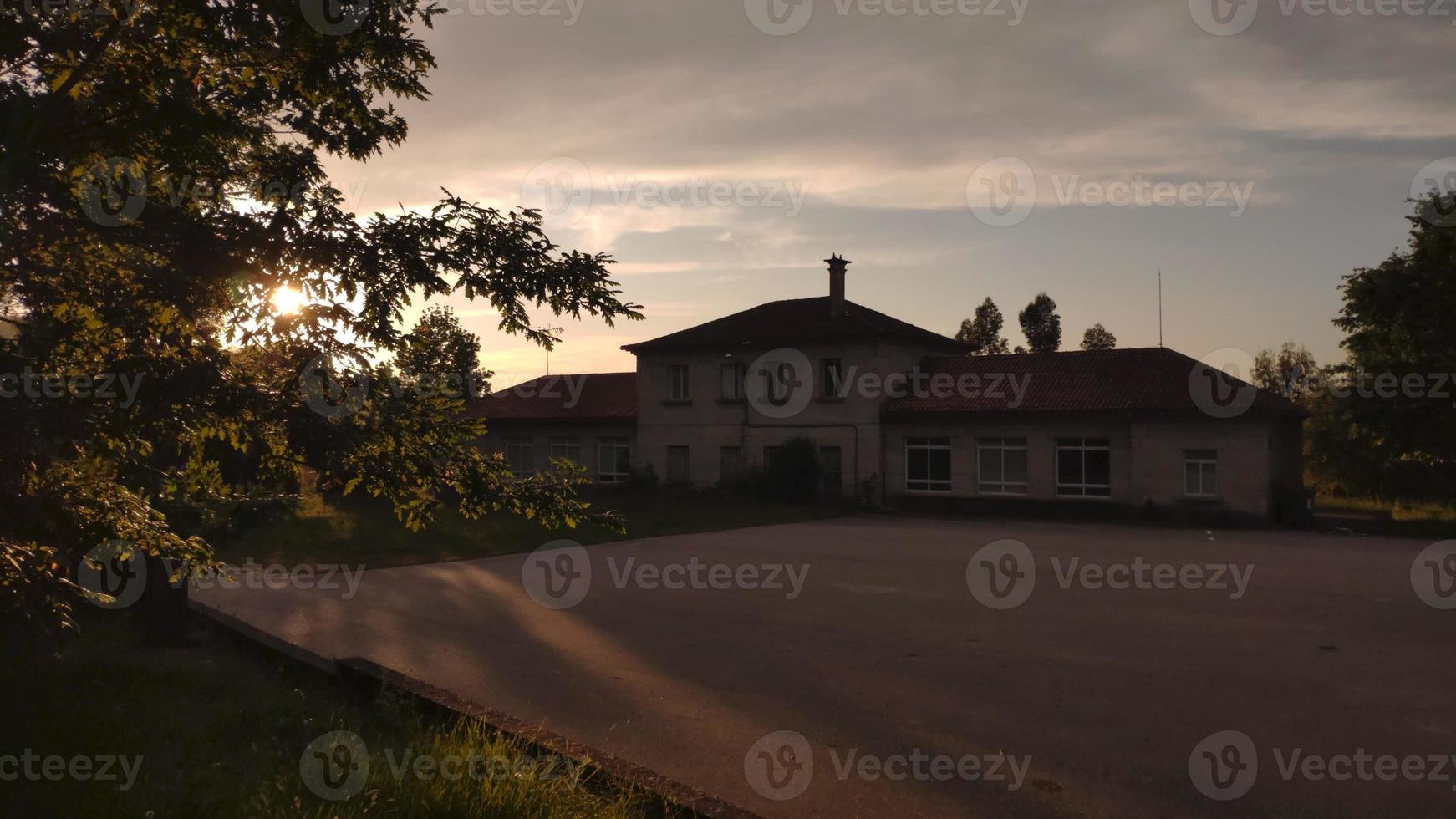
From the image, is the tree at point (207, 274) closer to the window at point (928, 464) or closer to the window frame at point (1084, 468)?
the window frame at point (1084, 468)

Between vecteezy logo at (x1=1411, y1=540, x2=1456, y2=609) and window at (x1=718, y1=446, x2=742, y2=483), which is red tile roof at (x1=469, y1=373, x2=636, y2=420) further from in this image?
vecteezy logo at (x1=1411, y1=540, x2=1456, y2=609)

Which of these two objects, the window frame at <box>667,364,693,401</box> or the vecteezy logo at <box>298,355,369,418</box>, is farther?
the window frame at <box>667,364,693,401</box>

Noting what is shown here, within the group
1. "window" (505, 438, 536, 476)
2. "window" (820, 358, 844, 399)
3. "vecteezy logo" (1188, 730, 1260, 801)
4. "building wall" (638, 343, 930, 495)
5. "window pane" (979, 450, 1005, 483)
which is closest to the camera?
"vecteezy logo" (1188, 730, 1260, 801)

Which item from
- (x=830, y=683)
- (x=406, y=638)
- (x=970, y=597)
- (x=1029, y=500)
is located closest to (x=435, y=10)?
(x=830, y=683)

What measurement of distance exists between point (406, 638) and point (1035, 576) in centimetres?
971

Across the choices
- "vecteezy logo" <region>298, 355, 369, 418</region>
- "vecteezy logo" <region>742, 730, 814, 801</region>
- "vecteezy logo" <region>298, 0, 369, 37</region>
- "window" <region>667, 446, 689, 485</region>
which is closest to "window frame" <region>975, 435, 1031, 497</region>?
"window" <region>667, 446, 689, 485</region>

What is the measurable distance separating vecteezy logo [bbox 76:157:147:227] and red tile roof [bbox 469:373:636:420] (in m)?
32.9

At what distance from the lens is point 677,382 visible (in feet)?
120

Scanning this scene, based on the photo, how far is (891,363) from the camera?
3238cm

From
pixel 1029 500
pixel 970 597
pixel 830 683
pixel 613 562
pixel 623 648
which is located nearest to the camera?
pixel 830 683

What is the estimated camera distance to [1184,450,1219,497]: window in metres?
26.1

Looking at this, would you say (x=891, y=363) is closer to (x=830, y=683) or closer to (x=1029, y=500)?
(x=1029, y=500)

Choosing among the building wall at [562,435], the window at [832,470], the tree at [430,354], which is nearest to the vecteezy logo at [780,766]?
the tree at [430,354]

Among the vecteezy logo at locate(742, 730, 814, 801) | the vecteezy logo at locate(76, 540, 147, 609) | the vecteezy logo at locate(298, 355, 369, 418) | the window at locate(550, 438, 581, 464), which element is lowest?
the vecteezy logo at locate(742, 730, 814, 801)
